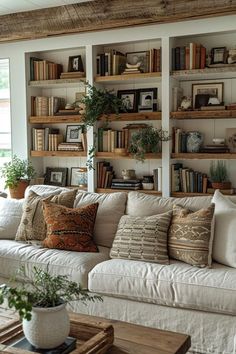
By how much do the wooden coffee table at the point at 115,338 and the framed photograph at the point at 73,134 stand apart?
10.7 feet

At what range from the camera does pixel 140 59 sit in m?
4.83

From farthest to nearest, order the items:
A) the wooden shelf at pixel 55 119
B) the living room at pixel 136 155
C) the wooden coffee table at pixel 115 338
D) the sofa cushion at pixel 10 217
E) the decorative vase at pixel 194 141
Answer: the wooden shelf at pixel 55 119 → the decorative vase at pixel 194 141 → the sofa cushion at pixel 10 217 → the living room at pixel 136 155 → the wooden coffee table at pixel 115 338

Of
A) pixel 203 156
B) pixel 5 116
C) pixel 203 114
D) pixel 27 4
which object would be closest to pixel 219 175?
pixel 203 156

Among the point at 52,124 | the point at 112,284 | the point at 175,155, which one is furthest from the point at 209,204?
the point at 52,124

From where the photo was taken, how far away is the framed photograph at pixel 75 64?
5.09m

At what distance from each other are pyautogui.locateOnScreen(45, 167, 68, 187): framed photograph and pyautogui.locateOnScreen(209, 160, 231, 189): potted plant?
5.81 ft

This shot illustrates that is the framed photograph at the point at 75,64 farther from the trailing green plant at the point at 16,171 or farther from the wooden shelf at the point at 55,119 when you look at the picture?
the trailing green plant at the point at 16,171

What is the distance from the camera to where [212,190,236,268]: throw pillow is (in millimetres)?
2886

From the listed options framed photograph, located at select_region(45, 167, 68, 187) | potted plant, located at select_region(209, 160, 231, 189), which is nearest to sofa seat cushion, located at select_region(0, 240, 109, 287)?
potted plant, located at select_region(209, 160, 231, 189)

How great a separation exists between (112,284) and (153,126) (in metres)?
2.45

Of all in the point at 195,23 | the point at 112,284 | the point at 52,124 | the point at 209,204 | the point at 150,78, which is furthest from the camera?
the point at 52,124

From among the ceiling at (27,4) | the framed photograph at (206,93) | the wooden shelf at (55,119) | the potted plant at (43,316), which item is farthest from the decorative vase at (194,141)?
the potted plant at (43,316)

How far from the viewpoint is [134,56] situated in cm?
491

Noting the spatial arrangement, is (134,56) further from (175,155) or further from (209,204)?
(209,204)
